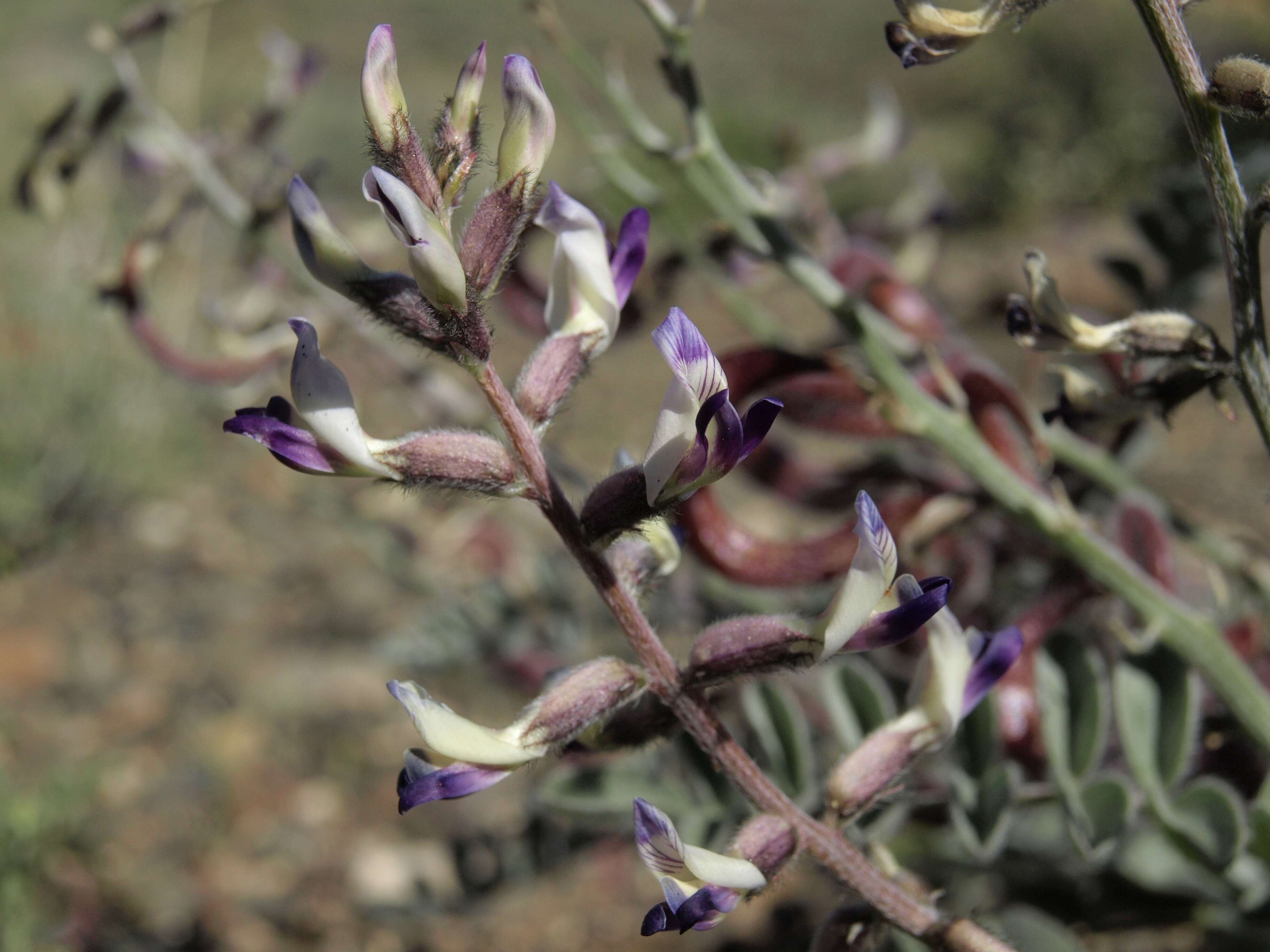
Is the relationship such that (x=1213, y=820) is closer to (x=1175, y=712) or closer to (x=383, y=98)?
(x=1175, y=712)

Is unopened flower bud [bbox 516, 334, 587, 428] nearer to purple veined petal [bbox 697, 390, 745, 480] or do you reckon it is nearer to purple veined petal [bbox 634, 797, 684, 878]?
purple veined petal [bbox 697, 390, 745, 480]

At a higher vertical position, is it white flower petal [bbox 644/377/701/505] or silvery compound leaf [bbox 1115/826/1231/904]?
white flower petal [bbox 644/377/701/505]

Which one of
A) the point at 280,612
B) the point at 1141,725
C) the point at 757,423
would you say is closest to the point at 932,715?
the point at 757,423

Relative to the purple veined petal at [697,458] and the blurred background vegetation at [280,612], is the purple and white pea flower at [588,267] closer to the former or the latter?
the purple veined petal at [697,458]

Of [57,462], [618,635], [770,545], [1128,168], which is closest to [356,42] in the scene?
[1128,168]

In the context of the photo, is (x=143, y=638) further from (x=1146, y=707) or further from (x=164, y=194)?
(x=1146, y=707)

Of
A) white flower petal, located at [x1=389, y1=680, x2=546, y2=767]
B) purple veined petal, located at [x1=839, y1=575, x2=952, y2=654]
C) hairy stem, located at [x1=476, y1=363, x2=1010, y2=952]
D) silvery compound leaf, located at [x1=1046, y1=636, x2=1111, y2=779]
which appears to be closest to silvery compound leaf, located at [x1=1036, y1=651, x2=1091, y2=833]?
silvery compound leaf, located at [x1=1046, y1=636, x2=1111, y2=779]
